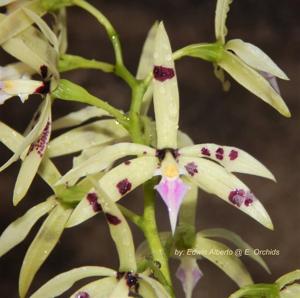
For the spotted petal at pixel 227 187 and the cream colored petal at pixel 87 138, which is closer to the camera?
the spotted petal at pixel 227 187

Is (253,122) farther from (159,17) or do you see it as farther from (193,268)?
(193,268)

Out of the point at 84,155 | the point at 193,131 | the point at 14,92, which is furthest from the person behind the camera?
the point at 193,131

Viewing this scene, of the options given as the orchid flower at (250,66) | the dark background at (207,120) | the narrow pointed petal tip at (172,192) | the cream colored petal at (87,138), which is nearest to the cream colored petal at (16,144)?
the cream colored petal at (87,138)

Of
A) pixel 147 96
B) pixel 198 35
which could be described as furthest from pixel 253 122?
pixel 147 96

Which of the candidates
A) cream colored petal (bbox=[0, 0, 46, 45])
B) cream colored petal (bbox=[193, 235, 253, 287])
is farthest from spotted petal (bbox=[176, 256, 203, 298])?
cream colored petal (bbox=[0, 0, 46, 45])

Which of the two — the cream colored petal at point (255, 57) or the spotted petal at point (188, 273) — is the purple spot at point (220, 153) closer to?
the cream colored petal at point (255, 57)
